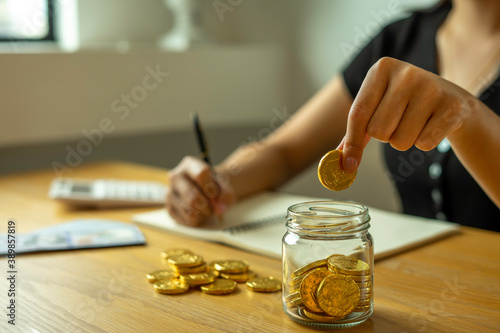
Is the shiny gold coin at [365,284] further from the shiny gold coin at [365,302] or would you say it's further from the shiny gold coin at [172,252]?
the shiny gold coin at [172,252]

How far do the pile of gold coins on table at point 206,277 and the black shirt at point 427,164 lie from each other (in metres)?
0.67

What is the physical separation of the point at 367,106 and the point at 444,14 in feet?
3.16

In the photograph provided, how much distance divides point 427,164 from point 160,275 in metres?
0.79

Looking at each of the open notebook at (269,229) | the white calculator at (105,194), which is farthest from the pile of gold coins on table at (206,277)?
the white calculator at (105,194)

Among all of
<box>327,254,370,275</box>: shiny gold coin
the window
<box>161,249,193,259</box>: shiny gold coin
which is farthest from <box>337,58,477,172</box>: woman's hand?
the window

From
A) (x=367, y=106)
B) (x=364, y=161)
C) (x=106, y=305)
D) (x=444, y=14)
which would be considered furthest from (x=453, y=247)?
(x=364, y=161)

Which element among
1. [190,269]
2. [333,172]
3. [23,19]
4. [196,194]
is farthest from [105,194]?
[23,19]

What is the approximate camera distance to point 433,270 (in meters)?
0.84

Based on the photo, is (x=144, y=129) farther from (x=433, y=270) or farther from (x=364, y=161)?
(x=433, y=270)

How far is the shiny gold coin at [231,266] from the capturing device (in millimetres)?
809

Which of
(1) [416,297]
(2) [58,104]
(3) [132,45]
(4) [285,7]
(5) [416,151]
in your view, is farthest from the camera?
(4) [285,7]

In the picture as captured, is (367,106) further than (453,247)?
No

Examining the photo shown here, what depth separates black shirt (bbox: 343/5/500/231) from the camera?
130 cm

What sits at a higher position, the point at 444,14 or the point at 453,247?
the point at 444,14
